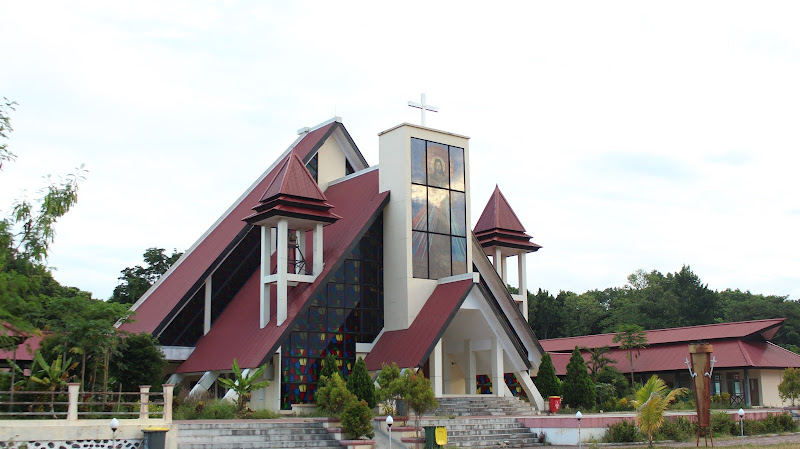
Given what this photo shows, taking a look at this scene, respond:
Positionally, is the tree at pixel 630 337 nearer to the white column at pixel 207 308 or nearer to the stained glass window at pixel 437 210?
the stained glass window at pixel 437 210

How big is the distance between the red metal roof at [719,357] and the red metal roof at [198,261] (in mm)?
14663

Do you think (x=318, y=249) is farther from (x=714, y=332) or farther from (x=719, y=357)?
(x=714, y=332)

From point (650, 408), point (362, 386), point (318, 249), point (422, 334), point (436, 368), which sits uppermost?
point (318, 249)

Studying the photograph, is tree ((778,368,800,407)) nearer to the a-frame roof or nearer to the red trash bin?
the red trash bin

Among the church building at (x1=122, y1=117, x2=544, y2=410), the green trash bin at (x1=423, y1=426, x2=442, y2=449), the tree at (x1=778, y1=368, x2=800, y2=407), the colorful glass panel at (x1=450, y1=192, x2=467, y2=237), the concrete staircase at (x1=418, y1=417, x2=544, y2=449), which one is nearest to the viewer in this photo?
the green trash bin at (x1=423, y1=426, x2=442, y2=449)

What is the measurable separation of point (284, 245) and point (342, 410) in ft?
20.3

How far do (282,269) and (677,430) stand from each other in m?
11.2

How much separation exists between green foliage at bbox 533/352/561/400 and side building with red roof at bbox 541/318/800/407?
850 centimetres

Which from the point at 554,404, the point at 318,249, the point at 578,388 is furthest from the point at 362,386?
the point at 578,388

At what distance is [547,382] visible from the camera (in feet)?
87.8

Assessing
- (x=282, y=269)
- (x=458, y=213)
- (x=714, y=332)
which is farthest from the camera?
(x=714, y=332)

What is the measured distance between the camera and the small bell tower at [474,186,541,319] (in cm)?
3028

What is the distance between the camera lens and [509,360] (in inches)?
1006

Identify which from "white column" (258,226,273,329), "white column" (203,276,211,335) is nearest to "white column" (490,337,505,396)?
"white column" (258,226,273,329)
